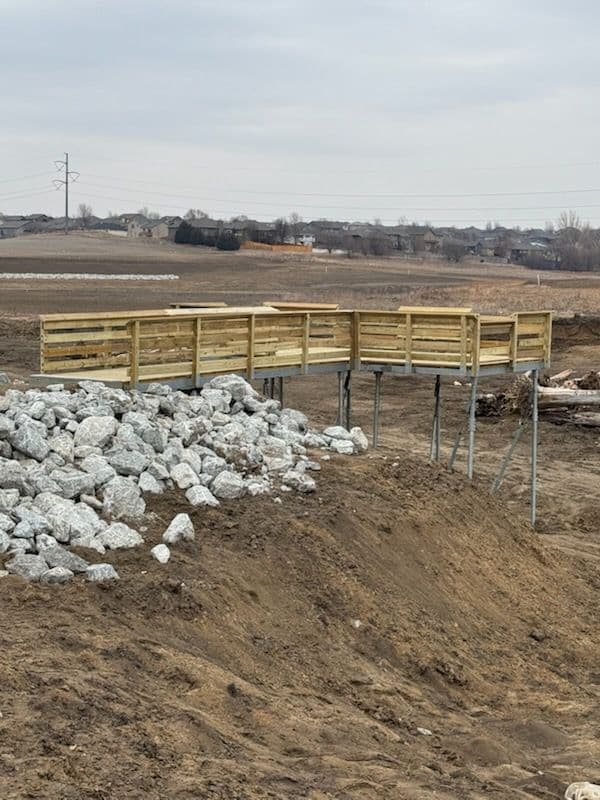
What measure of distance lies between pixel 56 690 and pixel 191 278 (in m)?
57.2

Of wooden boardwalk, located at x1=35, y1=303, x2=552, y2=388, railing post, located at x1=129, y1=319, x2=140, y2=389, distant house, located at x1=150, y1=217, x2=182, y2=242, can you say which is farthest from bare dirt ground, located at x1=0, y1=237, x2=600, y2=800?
distant house, located at x1=150, y1=217, x2=182, y2=242

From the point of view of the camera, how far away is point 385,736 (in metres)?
7.96

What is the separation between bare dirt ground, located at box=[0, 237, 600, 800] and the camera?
21.1 ft

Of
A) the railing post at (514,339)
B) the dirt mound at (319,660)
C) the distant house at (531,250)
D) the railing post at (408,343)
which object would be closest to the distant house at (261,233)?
the distant house at (531,250)

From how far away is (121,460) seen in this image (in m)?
11.1

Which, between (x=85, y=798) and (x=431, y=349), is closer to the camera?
(x=85, y=798)

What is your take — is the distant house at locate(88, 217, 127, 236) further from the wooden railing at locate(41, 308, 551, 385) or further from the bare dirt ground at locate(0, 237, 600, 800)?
the bare dirt ground at locate(0, 237, 600, 800)

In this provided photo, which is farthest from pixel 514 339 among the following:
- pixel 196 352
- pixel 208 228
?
pixel 208 228

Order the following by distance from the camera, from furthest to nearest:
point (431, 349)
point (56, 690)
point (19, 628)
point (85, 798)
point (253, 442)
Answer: point (431, 349)
point (253, 442)
point (19, 628)
point (56, 690)
point (85, 798)

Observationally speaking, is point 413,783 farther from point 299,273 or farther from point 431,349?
point 299,273

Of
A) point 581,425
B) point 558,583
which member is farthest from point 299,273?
point 558,583

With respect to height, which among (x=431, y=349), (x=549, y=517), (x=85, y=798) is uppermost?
(x=431, y=349)

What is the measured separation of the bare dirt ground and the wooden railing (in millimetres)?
3077

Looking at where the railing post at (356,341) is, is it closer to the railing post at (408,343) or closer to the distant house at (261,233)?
the railing post at (408,343)
